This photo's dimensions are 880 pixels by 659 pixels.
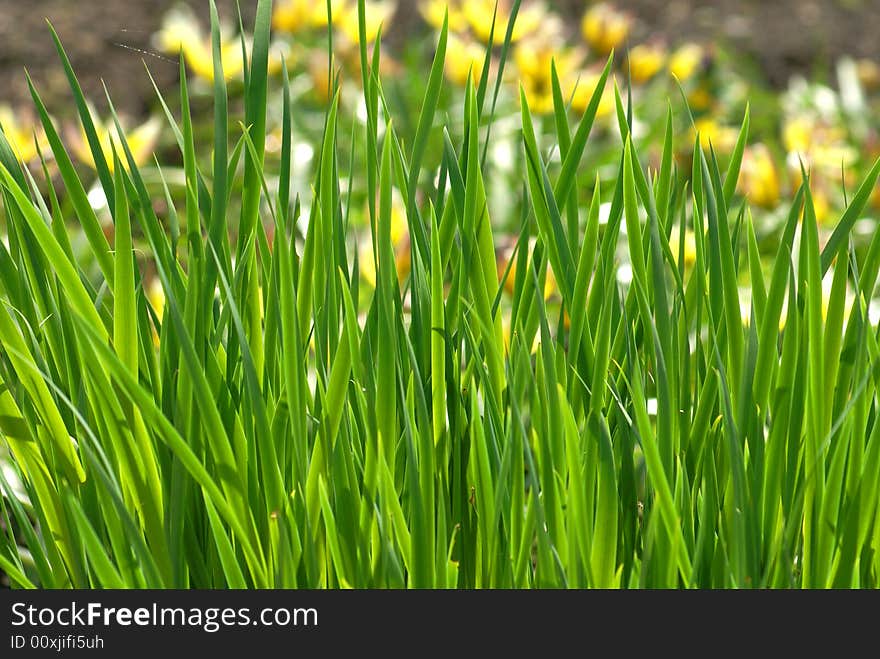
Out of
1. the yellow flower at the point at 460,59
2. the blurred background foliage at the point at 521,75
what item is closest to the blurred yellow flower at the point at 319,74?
the blurred background foliage at the point at 521,75

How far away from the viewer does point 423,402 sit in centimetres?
72

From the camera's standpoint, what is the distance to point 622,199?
0.88 metres

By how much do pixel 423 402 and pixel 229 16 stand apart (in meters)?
2.41

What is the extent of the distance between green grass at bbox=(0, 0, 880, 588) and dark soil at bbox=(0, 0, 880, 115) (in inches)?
67.4

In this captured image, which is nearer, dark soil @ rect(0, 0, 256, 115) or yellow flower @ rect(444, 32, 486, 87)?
yellow flower @ rect(444, 32, 486, 87)

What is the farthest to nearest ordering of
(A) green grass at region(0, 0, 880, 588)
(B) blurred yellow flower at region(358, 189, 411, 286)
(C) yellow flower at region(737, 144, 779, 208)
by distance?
(C) yellow flower at region(737, 144, 779, 208) → (B) blurred yellow flower at region(358, 189, 411, 286) → (A) green grass at region(0, 0, 880, 588)

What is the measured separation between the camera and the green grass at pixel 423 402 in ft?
2.39

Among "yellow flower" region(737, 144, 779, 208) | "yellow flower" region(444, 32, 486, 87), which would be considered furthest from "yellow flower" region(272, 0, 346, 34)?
"yellow flower" region(737, 144, 779, 208)

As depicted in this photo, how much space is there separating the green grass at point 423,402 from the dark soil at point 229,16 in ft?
5.62

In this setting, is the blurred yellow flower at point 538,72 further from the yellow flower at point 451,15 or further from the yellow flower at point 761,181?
the yellow flower at point 761,181

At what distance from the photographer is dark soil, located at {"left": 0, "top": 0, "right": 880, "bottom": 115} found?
2529 mm

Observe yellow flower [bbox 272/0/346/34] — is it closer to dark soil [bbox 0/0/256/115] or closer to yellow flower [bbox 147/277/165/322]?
dark soil [bbox 0/0/256/115]

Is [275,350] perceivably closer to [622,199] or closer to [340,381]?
[340,381]
